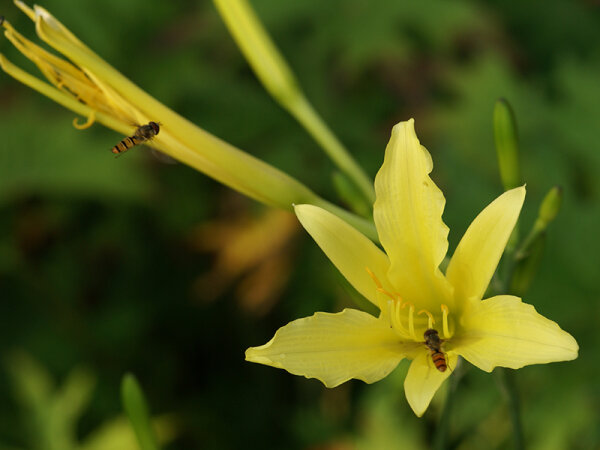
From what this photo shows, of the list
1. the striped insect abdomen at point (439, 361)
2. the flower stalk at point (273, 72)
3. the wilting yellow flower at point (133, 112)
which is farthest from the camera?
the flower stalk at point (273, 72)

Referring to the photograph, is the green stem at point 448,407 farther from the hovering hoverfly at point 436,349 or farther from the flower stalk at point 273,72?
the flower stalk at point 273,72

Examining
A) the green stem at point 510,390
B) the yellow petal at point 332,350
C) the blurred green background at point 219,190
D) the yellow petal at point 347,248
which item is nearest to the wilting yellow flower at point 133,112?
the yellow petal at point 347,248

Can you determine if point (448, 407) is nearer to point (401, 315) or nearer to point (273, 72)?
point (401, 315)

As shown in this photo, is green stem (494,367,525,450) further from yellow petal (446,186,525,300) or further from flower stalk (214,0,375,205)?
flower stalk (214,0,375,205)

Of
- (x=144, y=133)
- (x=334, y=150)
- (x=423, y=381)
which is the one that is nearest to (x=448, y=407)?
(x=423, y=381)

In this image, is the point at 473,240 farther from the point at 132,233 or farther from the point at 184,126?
the point at 132,233

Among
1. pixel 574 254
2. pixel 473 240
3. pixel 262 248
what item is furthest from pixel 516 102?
pixel 473 240
